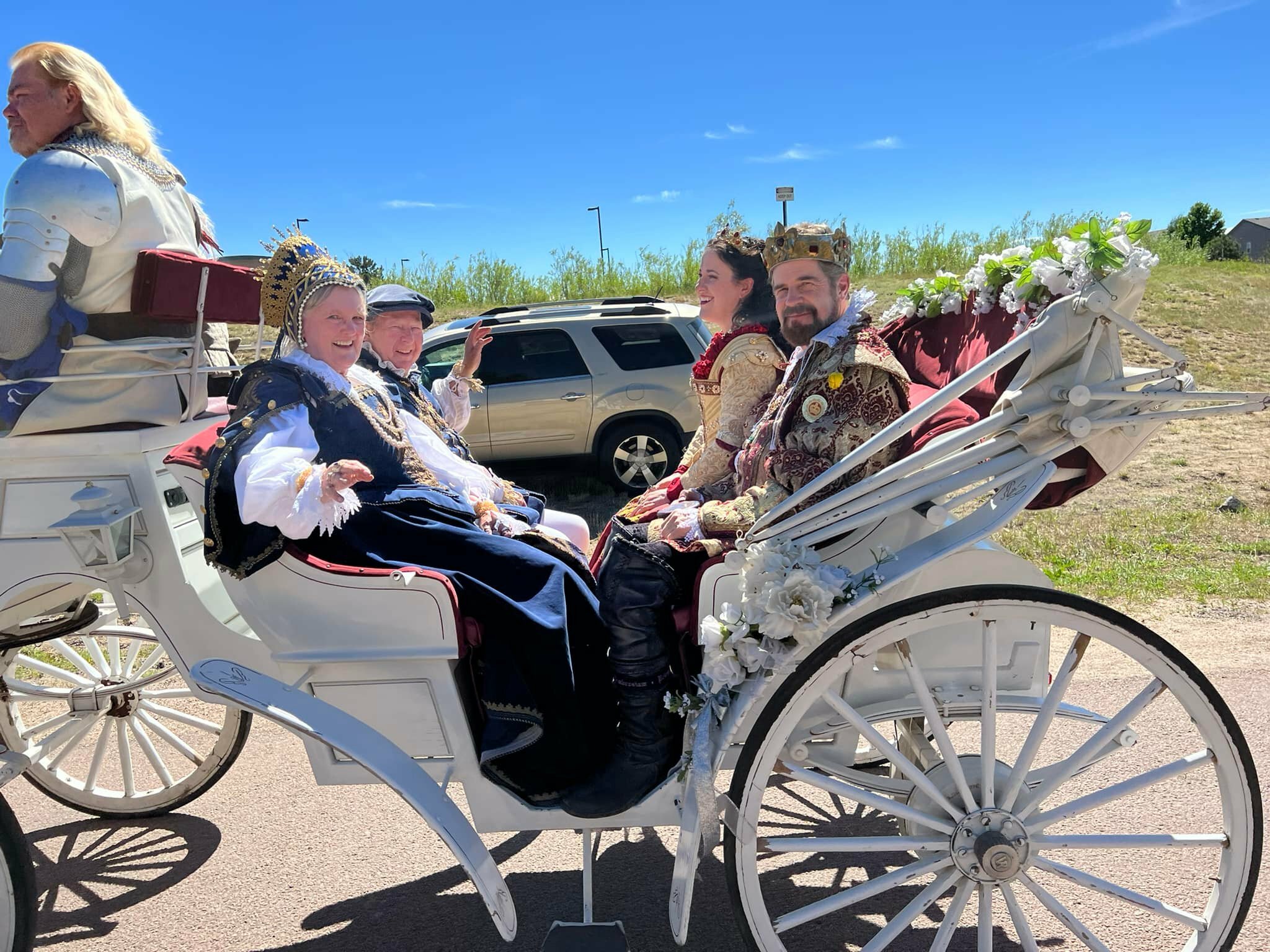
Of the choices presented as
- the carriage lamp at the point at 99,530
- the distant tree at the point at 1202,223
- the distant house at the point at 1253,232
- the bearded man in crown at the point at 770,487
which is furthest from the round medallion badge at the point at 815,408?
the distant house at the point at 1253,232

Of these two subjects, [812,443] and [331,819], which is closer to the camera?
[812,443]

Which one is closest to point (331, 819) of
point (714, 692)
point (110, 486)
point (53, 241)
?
point (110, 486)

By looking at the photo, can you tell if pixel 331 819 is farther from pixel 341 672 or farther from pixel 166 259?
pixel 166 259

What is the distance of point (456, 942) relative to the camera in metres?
2.47

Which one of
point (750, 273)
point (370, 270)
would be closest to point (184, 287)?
point (750, 273)

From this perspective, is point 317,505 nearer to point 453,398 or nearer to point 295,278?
point 295,278

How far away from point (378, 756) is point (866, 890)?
1.17m

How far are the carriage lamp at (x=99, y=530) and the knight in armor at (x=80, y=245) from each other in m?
0.34

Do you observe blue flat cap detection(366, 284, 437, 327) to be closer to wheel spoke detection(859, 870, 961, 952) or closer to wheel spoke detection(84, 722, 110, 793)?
wheel spoke detection(84, 722, 110, 793)

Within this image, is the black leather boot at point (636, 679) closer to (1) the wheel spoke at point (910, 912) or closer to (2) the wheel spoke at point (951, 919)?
(1) the wheel spoke at point (910, 912)

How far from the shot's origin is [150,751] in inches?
124

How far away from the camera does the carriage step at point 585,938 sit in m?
2.16

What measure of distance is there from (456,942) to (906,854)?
4.64ft

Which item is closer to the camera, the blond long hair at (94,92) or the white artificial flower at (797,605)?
the white artificial flower at (797,605)
